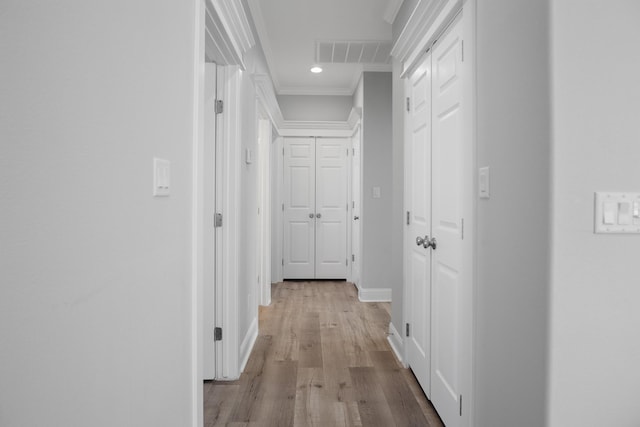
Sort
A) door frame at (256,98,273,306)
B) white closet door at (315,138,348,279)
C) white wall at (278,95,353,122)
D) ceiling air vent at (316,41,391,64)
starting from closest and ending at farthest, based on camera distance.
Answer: ceiling air vent at (316,41,391,64) → door frame at (256,98,273,306) → white wall at (278,95,353,122) → white closet door at (315,138,348,279)

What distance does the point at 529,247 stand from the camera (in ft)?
3.90

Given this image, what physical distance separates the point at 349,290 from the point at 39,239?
4635 mm

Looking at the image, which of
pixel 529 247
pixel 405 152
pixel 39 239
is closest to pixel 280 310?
pixel 405 152

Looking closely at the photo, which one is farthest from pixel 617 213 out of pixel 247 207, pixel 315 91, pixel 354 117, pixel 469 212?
pixel 315 91

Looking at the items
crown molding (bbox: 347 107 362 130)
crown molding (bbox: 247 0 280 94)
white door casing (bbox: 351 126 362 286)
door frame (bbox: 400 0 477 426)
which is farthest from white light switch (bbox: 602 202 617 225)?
white door casing (bbox: 351 126 362 286)

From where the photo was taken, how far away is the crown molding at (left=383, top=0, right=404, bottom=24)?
3.02 metres

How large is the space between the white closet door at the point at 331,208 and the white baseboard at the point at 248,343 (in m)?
2.47

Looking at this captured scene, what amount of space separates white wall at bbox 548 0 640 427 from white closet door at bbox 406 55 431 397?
1.12 metres

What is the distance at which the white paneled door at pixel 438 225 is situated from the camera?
1.80m

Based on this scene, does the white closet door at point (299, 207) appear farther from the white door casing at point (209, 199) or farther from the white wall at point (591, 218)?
the white wall at point (591, 218)

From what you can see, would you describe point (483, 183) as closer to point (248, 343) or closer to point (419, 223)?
point (419, 223)

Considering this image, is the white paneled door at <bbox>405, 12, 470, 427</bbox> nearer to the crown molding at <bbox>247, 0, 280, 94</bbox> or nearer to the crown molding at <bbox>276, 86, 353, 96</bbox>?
the crown molding at <bbox>247, 0, 280, 94</bbox>

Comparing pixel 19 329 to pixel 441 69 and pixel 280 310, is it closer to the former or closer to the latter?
pixel 441 69

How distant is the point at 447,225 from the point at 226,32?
148 cm
